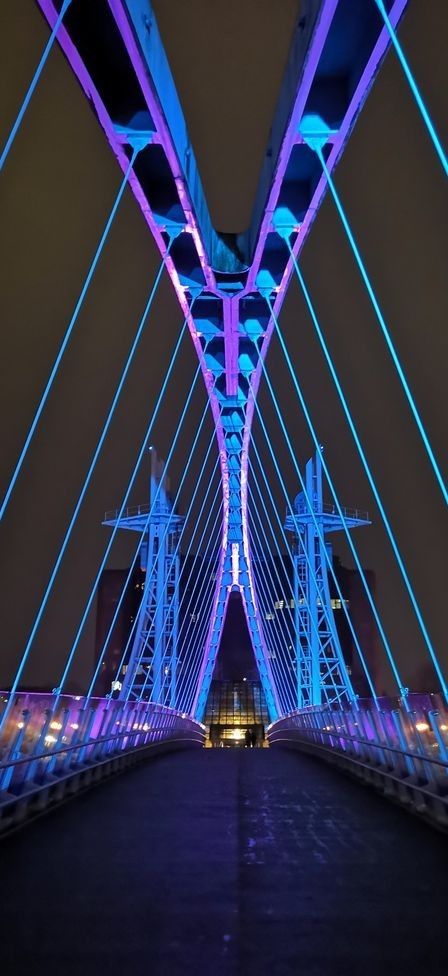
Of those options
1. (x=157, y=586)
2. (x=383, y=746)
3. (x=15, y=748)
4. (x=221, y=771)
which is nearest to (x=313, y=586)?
(x=157, y=586)

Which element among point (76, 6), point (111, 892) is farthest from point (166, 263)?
point (111, 892)

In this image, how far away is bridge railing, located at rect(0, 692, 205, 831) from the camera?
767 centimetres

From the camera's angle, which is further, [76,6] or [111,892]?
[76,6]

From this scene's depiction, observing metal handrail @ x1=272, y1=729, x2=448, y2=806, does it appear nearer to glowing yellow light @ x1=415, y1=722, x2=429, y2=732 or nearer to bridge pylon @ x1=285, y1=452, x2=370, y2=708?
glowing yellow light @ x1=415, y1=722, x2=429, y2=732

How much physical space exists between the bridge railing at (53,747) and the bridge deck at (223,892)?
0.37m

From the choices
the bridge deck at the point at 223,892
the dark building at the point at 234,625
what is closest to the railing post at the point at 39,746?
the bridge deck at the point at 223,892

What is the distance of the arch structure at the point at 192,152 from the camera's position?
10016 millimetres

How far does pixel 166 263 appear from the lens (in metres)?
16.9

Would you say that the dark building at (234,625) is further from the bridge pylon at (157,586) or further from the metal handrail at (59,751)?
the metal handrail at (59,751)

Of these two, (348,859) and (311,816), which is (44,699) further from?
(348,859)

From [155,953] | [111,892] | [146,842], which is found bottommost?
[155,953]

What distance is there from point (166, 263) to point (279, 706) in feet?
114

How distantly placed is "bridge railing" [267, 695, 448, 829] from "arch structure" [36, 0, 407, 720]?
7794mm

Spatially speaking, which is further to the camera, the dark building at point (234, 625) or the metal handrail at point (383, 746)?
the dark building at point (234, 625)
